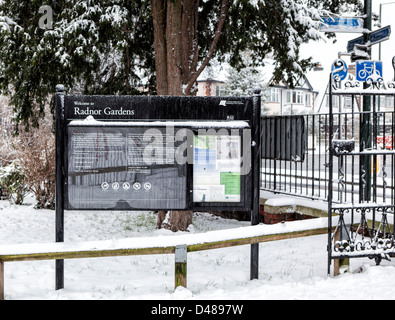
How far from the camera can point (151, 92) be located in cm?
1116

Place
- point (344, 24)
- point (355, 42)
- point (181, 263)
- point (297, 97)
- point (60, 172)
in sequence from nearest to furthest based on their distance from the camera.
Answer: point (181, 263), point (60, 172), point (355, 42), point (344, 24), point (297, 97)

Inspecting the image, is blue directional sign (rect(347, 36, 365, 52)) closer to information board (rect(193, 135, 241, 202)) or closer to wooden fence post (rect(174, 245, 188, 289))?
information board (rect(193, 135, 241, 202))

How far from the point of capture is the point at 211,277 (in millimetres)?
5656

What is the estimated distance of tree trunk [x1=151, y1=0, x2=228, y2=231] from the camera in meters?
8.44

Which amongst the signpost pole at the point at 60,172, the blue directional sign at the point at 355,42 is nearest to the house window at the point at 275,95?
the blue directional sign at the point at 355,42

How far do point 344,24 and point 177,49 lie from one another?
2.99 meters

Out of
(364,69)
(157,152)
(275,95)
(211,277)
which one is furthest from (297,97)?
(157,152)

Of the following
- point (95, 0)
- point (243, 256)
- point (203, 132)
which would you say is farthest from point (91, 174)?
point (95, 0)

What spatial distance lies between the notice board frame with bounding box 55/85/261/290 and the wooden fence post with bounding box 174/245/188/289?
2.29ft

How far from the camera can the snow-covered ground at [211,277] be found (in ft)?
15.3

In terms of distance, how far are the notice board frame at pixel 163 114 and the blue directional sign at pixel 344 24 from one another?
369cm

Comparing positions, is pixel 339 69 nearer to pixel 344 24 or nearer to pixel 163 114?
pixel 163 114

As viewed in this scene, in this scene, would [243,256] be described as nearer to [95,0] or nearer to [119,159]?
[119,159]

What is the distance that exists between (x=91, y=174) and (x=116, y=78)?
6564 mm
